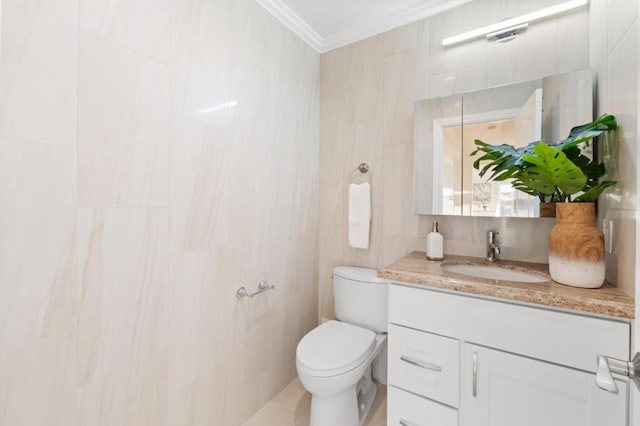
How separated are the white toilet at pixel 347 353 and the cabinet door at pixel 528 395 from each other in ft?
1.62

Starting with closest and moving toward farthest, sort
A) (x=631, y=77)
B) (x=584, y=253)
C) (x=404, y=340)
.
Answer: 1. (x=631, y=77)
2. (x=584, y=253)
3. (x=404, y=340)

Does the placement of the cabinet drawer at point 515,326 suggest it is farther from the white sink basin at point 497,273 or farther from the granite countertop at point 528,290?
the white sink basin at point 497,273

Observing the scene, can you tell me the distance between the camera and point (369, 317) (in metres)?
1.70

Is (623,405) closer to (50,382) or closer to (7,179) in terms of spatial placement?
(50,382)

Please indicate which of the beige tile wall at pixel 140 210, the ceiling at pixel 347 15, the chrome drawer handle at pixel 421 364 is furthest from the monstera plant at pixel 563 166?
the beige tile wall at pixel 140 210

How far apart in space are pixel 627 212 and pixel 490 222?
641 mm

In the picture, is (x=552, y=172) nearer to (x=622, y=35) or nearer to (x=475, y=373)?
(x=622, y=35)

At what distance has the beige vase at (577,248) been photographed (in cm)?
101

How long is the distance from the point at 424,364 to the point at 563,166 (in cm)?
92

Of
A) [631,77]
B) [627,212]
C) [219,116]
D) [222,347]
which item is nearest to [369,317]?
Result: [222,347]

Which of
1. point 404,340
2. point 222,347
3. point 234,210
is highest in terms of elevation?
point 234,210

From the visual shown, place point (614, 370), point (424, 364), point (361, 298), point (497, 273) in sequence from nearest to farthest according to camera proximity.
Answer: point (614, 370) → point (424, 364) → point (497, 273) → point (361, 298)

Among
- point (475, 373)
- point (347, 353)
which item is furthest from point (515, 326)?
point (347, 353)

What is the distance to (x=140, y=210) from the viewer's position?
3.59ft
